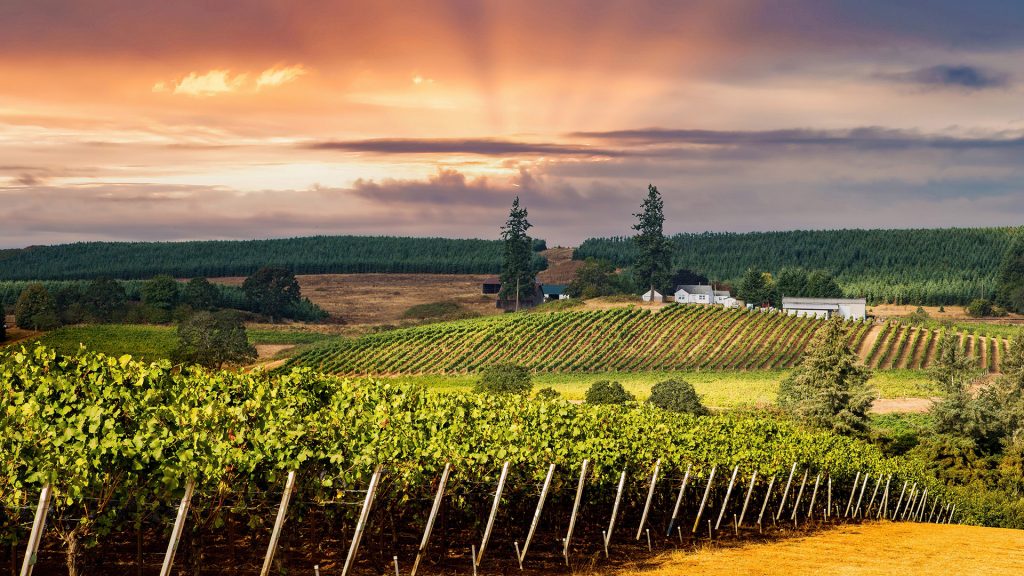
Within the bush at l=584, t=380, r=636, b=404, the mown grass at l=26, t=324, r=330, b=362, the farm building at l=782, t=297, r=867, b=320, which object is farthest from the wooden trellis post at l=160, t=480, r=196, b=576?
the farm building at l=782, t=297, r=867, b=320

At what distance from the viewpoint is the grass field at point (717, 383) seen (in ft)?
267

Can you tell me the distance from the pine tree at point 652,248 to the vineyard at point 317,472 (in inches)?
4477

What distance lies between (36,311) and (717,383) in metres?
76.5

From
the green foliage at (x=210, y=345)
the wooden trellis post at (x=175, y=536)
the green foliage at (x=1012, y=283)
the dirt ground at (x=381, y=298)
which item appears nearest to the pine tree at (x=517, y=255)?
the dirt ground at (x=381, y=298)

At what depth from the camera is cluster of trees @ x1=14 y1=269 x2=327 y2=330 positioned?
11650 centimetres

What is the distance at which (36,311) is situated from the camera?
381 ft

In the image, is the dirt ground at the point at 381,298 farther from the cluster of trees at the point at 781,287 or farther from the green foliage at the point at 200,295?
the cluster of trees at the point at 781,287

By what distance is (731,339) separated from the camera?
10850 cm

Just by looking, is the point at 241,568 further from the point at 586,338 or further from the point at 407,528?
the point at 586,338

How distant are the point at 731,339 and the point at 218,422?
96588 mm

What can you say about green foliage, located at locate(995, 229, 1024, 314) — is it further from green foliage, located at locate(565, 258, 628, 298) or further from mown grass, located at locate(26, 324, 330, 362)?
mown grass, located at locate(26, 324, 330, 362)

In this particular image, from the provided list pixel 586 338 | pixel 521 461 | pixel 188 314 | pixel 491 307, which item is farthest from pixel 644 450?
pixel 491 307

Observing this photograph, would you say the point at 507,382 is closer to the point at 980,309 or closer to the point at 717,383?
the point at 717,383

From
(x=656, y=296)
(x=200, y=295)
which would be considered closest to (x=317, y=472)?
(x=656, y=296)
